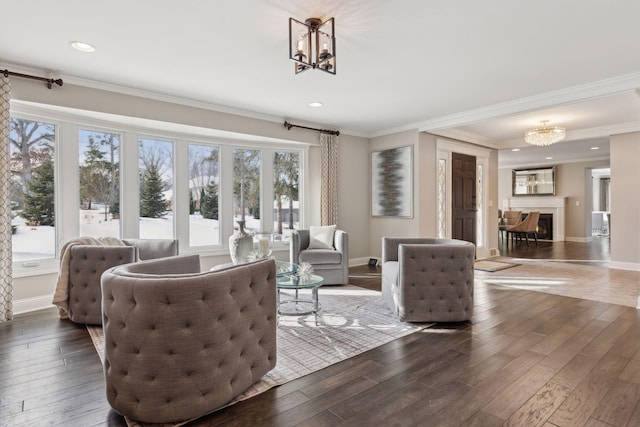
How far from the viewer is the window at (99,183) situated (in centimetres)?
427

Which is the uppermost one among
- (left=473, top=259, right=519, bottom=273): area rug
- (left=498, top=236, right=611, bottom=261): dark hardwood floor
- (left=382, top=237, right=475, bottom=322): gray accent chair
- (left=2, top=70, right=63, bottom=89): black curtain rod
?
(left=2, top=70, right=63, bottom=89): black curtain rod

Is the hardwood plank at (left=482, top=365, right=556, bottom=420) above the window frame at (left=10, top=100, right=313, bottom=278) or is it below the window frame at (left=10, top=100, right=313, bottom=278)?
below

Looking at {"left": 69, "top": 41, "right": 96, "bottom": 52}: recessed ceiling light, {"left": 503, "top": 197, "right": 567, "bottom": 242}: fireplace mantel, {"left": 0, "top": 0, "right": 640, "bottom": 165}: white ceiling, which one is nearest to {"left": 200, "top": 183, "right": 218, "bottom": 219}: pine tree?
{"left": 0, "top": 0, "right": 640, "bottom": 165}: white ceiling

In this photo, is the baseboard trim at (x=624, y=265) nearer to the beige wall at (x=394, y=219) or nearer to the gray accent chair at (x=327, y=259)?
the beige wall at (x=394, y=219)

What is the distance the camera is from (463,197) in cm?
680

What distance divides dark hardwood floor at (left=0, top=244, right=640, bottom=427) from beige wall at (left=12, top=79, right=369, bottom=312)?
177cm

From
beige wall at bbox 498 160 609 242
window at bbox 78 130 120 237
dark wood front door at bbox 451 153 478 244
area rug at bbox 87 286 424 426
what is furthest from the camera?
beige wall at bbox 498 160 609 242

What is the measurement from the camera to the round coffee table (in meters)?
3.20

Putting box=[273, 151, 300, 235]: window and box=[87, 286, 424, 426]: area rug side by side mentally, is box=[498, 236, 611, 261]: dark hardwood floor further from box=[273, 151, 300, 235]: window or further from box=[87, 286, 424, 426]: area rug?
box=[87, 286, 424, 426]: area rug

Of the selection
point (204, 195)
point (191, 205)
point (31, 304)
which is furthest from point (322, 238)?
point (31, 304)

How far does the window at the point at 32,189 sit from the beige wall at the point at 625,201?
28.2 feet

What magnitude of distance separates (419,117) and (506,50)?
240 cm

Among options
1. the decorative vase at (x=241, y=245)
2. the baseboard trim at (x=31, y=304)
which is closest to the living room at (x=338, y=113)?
the baseboard trim at (x=31, y=304)

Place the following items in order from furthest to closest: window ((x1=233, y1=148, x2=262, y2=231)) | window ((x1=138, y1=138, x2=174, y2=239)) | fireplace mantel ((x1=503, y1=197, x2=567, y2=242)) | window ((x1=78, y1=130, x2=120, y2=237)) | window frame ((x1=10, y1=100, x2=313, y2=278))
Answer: fireplace mantel ((x1=503, y1=197, x2=567, y2=242)) < window ((x1=233, y1=148, x2=262, y2=231)) < window ((x1=138, y1=138, x2=174, y2=239)) < window ((x1=78, y1=130, x2=120, y2=237)) < window frame ((x1=10, y1=100, x2=313, y2=278))
